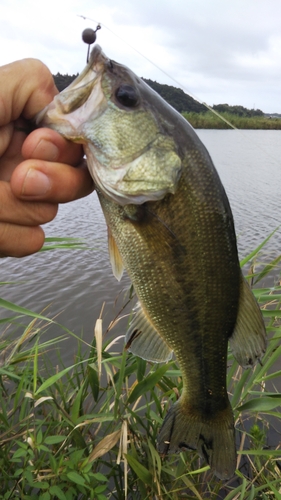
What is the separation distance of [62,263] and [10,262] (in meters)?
1.12

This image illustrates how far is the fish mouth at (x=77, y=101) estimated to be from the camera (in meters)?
1.58

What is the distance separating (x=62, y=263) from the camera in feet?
27.3

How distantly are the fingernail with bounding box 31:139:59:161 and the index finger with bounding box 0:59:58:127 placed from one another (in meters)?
0.28

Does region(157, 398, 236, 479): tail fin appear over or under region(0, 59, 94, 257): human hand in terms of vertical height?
under

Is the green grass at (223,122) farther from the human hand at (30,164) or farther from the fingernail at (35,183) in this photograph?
the fingernail at (35,183)

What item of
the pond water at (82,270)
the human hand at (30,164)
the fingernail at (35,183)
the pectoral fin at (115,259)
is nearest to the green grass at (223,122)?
the pond water at (82,270)

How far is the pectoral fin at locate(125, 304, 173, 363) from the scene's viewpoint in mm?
1908

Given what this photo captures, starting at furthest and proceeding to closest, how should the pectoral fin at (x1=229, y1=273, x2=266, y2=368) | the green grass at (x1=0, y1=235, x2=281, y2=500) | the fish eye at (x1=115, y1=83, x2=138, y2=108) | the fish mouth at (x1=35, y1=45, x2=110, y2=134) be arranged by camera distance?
the green grass at (x1=0, y1=235, x2=281, y2=500) < the pectoral fin at (x1=229, y1=273, x2=266, y2=368) < the fish eye at (x1=115, y1=83, x2=138, y2=108) < the fish mouth at (x1=35, y1=45, x2=110, y2=134)

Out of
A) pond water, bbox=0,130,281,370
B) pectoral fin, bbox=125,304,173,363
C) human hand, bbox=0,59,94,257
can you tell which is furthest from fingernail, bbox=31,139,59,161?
pond water, bbox=0,130,281,370

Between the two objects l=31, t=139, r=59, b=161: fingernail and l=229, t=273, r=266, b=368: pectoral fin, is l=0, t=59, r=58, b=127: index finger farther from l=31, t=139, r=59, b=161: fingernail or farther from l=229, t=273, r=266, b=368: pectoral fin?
l=229, t=273, r=266, b=368: pectoral fin

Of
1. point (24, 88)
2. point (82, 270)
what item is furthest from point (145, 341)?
point (82, 270)

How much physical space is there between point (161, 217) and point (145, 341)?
0.68 m

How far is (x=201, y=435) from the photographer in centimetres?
200

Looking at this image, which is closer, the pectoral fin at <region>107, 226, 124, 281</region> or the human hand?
the human hand
